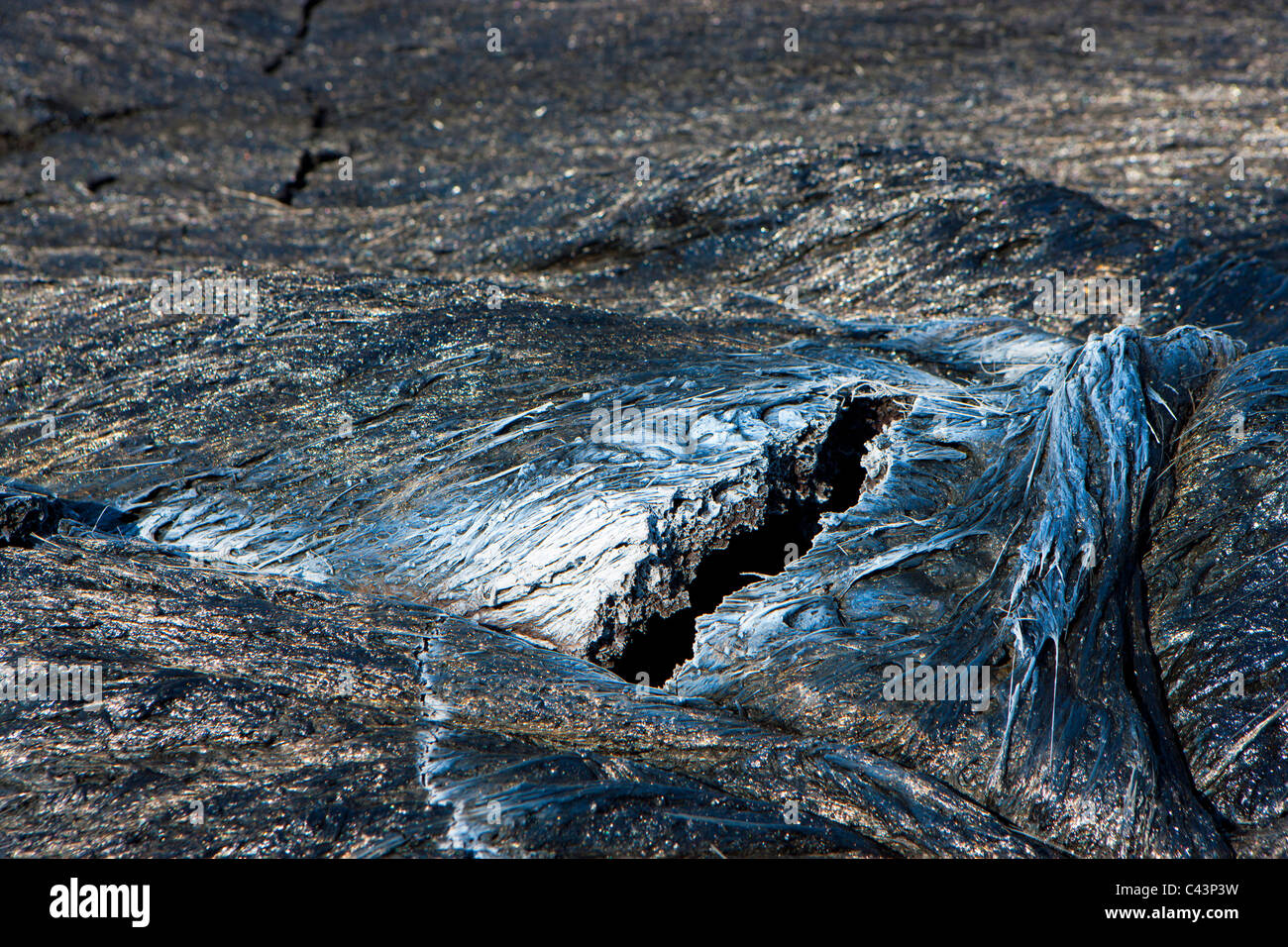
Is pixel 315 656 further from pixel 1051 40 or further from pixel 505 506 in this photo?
pixel 1051 40

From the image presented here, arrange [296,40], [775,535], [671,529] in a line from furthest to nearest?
[296,40] < [775,535] < [671,529]

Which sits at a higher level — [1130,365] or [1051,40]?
[1051,40]

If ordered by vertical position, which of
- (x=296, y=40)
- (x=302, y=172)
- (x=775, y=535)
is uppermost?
(x=296, y=40)

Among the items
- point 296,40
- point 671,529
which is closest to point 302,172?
point 296,40

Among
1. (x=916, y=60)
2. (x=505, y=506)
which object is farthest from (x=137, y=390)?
(x=916, y=60)

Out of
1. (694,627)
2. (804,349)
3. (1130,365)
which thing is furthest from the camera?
(804,349)

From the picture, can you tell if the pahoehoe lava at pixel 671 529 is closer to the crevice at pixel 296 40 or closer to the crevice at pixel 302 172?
the crevice at pixel 302 172

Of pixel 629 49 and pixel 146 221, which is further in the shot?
pixel 629 49

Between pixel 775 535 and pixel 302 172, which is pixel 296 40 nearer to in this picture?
pixel 302 172
